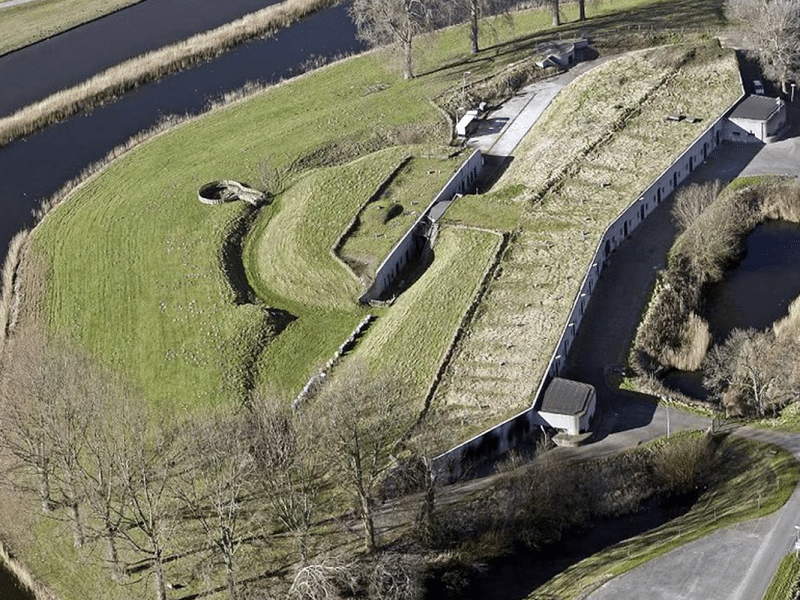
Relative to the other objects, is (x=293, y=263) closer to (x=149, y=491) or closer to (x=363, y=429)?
(x=363, y=429)

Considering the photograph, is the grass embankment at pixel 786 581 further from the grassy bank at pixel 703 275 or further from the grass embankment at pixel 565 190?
the grass embankment at pixel 565 190

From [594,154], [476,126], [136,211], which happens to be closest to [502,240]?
[594,154]

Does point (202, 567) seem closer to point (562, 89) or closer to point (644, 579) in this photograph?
point (644, 579)

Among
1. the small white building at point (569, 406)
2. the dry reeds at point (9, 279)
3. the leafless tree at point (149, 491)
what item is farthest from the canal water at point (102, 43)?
the small white building at point (569, 406)

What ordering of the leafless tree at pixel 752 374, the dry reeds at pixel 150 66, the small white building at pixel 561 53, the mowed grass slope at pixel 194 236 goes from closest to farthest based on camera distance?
the leafless tree at pixel 752 374, the mowed grass slope at pixel 194 236, the small white building at pixel 561 53, the dry reeds at pixel 150 66

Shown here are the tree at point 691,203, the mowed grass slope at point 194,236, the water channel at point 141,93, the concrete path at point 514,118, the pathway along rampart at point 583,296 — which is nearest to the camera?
the pathway along rampart at point 583,296

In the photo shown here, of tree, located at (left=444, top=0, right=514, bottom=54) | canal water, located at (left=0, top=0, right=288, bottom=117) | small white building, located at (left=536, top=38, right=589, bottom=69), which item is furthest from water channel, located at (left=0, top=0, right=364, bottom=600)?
small white building, located at (left=536, top=38, right=589, bottom=69)
